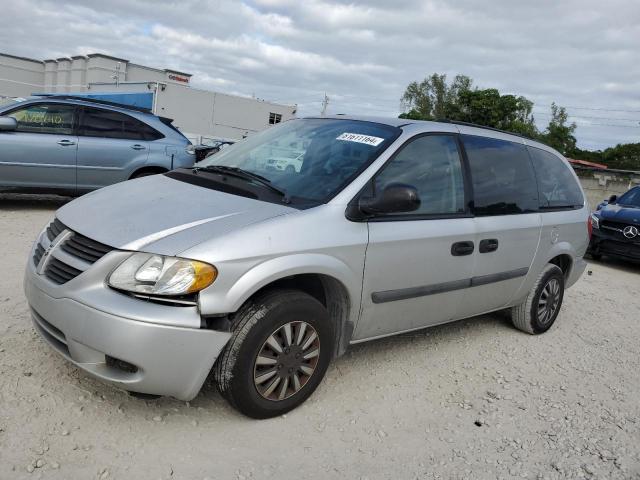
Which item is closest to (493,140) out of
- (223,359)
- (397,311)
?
(397,311)

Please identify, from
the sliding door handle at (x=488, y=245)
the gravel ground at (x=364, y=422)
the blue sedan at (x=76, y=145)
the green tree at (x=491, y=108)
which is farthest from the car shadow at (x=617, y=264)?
the green tree at (x=491, y=108)

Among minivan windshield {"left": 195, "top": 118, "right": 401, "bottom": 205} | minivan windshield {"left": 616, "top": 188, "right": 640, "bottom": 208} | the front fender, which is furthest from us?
minivan windshield {"left": 616, "top": 188, "right": 640, "bottom": 208}

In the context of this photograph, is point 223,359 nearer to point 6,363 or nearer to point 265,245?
point 265,245

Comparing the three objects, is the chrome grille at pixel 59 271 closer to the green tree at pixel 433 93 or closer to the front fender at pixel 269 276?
the front fender at pixel 269 276

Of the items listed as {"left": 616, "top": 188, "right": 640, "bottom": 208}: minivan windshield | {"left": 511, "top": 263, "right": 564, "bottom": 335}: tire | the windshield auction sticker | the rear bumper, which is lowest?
{"left": 511, "top": 263, "right": 564, "bottom": 335}: tire

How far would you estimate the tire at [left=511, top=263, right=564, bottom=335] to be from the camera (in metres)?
4.86

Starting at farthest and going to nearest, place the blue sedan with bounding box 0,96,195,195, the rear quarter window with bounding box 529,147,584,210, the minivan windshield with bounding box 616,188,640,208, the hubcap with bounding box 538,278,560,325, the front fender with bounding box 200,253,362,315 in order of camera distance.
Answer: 1. the minivan windshield with bounding box 616,188,640,208
2. the blue sedan with bounding box 0,96,195,195
3. the hubcap with bounding box 538,278,560,325
4. the rear quarter window with bounding box 529,147,584,210
5. the front fender with bounding box 200,253,362,315

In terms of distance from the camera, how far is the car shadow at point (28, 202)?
27.1 feet

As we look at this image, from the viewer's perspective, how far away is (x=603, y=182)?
19219mm

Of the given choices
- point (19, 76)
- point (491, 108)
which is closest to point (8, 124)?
point (19, 76)

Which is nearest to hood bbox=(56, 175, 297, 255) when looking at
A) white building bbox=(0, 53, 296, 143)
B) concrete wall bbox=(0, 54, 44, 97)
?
white building bbox=(0, 53, 296, 143)

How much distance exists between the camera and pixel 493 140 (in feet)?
14.4

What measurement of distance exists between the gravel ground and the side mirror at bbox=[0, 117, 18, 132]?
11.5 feet

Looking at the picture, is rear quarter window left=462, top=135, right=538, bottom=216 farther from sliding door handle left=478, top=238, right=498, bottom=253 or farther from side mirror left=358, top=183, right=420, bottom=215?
side mirror left=358, top=183, right=420, bottom=215
